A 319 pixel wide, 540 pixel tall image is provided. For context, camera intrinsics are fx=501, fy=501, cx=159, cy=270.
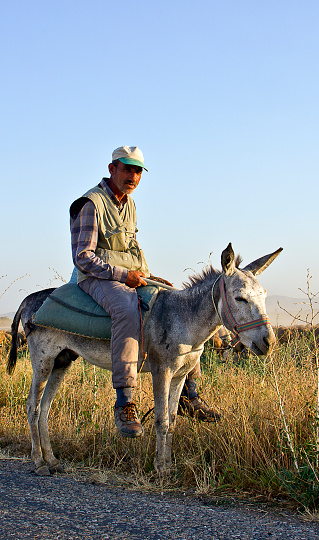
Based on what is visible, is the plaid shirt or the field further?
the plaid shirt

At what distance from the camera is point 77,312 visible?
5.10 m

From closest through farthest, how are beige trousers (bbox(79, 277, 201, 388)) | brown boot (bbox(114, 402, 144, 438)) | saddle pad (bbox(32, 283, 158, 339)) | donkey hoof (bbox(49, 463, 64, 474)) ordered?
1. brown boot (bbox(114, 402, 144, 438))
2. beige trousers (bbox(79, 277, 201, 388))
3. saddle pad (bbox(32, 283, 158, 339))
4. donkey hoof (bbox(49, 463, 64, 474))

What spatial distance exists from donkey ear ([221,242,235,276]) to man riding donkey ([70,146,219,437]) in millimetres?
940

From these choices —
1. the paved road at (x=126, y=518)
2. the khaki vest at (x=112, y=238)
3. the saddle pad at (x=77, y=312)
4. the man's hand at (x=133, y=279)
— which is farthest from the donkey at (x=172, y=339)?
the paved road at (x=126, y=518)

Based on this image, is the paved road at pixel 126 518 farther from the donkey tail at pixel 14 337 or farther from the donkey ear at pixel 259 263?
the donkey ear at pixel 259 263

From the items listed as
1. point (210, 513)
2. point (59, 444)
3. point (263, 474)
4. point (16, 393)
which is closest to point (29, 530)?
point (210, 513)

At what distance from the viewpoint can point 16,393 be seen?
7.66 m

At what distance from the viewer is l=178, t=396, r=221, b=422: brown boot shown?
5.32m

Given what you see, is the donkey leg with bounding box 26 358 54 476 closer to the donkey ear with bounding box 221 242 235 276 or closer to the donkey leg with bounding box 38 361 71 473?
the donkey leg with bounding box 38 361 71 473

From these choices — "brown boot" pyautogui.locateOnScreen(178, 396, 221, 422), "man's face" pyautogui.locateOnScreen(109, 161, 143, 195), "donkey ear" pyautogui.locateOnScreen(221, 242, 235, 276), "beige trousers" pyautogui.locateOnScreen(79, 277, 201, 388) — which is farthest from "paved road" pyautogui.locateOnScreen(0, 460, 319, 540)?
"man's face" pyautogui.locateOnScreen(109, 161, 143, 195)

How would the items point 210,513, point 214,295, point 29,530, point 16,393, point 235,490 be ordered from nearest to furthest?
point 29,530 → point 210,513 → point 235,490 → point 214,295 → point 16,393

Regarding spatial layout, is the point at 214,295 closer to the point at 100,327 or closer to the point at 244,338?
the point at 244,338

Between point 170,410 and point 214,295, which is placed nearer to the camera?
point 214,295

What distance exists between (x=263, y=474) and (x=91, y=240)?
2.72 metres
